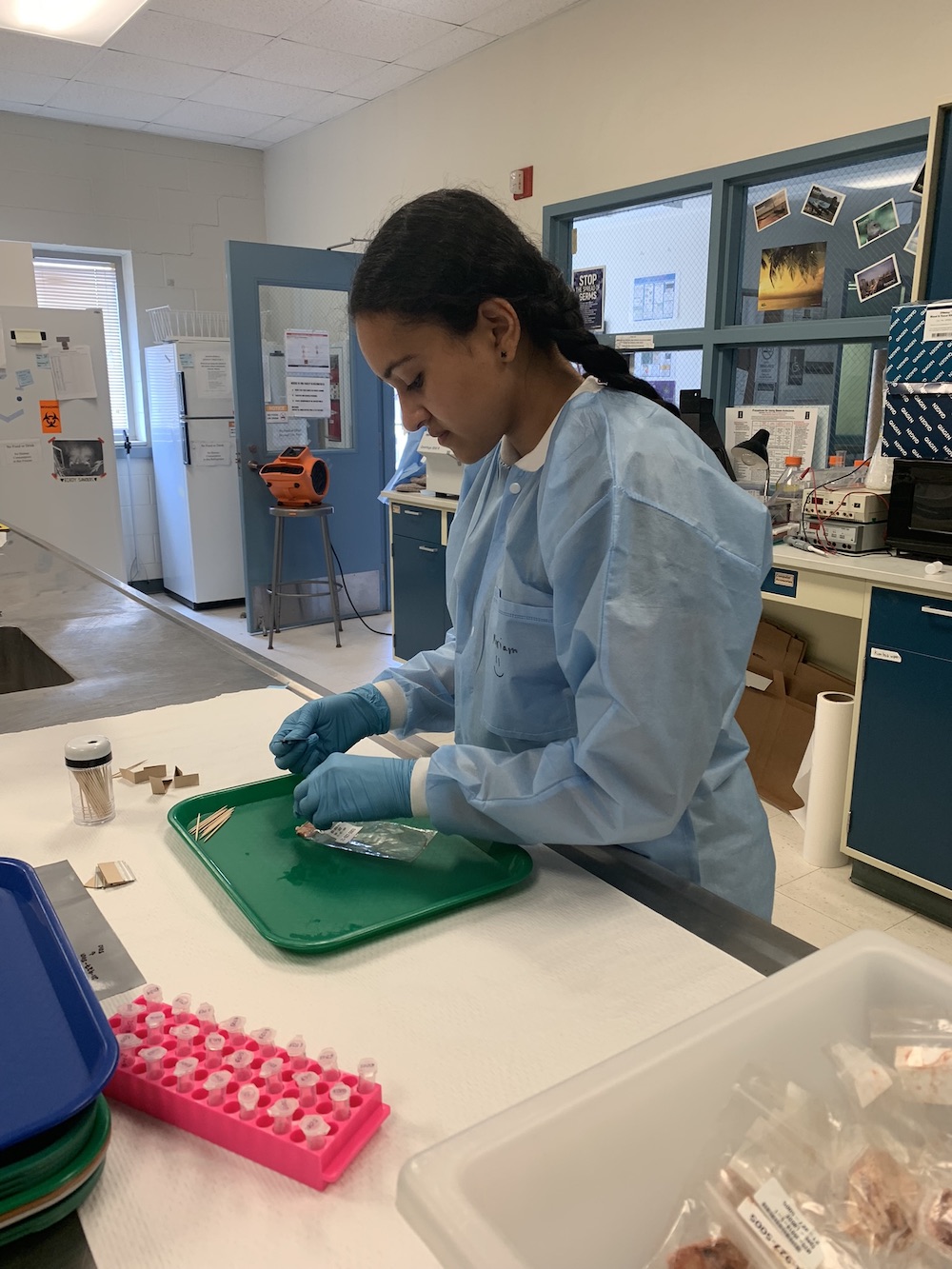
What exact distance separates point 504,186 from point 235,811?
156 inches

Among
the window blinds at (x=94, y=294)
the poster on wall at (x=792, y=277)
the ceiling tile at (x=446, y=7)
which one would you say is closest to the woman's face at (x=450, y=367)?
the poster on wall at (x=792, y=277)

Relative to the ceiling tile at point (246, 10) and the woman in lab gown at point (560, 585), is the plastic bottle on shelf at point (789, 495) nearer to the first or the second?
the woman in lab gown at point (560, 585)

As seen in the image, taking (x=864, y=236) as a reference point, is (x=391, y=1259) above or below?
below

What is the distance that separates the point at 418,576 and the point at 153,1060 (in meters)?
3.67

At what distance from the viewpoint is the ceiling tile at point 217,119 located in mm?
5160

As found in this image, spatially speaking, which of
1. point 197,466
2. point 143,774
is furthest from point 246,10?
point 143,774

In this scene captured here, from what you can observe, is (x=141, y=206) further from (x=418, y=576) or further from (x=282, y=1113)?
(x=282, y=1113)

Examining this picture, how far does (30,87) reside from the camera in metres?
4.78


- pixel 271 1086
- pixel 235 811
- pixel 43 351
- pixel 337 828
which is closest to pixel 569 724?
pixel 337 828

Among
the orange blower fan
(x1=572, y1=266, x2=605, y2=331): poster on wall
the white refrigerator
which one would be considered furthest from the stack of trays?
the white refrigerator

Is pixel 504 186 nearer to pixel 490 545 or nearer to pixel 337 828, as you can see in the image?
pixel 490 545

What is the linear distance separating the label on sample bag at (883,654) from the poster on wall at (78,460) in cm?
393

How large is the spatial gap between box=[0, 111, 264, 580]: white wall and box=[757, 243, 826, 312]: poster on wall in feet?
12.7

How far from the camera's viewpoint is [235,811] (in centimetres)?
108
